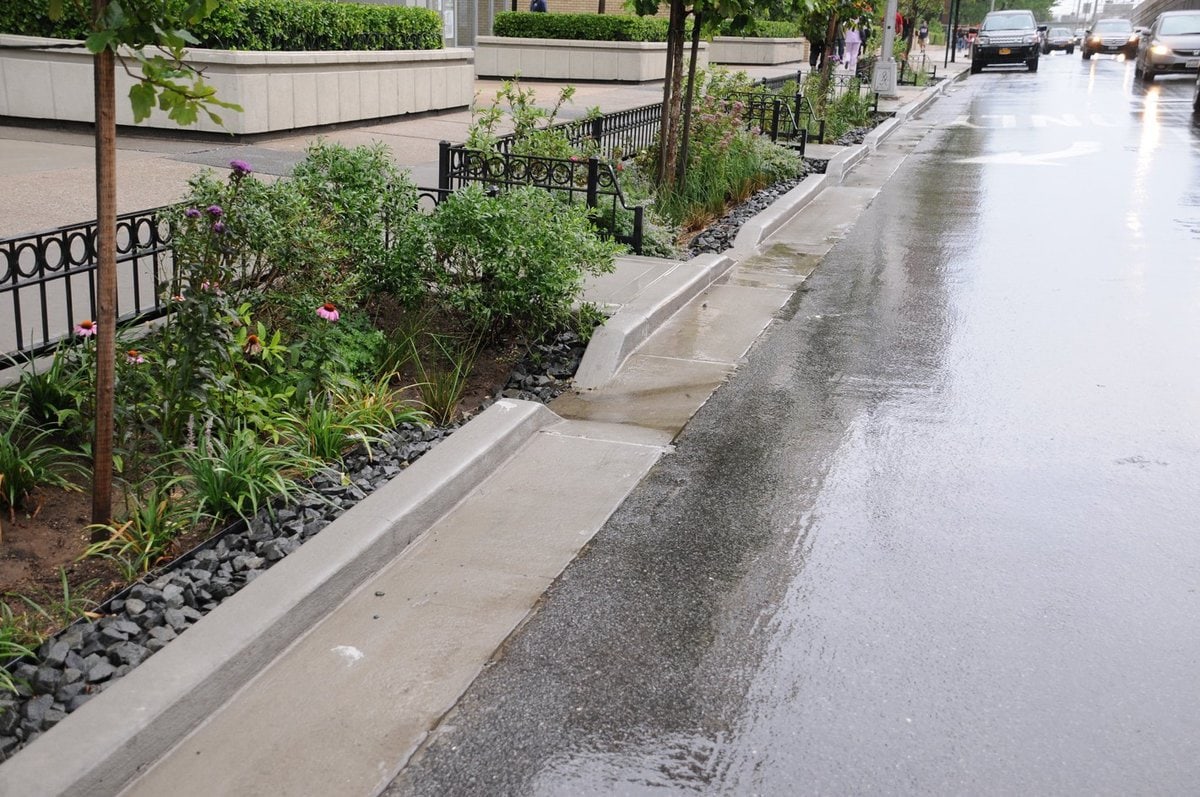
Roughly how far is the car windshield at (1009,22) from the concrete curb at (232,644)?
153 ft

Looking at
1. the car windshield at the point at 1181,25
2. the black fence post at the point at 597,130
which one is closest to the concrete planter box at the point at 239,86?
the black fence post at the point at 597,130

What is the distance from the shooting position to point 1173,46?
122 feet

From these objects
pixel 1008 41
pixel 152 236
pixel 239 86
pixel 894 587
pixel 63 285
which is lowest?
pixel 894 587

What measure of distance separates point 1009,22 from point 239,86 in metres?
39.7

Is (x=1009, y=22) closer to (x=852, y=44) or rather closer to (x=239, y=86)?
(x=852, y=44)

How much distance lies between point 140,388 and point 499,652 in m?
2.11

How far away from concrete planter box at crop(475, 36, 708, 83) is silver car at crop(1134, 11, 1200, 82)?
18227mm

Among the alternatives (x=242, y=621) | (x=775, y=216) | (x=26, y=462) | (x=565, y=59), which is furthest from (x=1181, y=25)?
(x=242, y=621)

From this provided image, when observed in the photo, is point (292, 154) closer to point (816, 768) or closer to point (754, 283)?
point (754, 283)

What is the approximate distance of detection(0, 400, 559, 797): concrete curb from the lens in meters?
3.22

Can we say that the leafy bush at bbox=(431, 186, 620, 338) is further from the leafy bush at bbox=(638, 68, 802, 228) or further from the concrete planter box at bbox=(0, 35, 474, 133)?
the concrete planter box at bbox=(0, 35, 474, 133)

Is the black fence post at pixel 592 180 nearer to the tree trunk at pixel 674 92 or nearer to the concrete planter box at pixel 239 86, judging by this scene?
the tree trunk at pixel 674 92

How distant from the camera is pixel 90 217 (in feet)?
32.0

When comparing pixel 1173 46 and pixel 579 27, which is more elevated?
pixel 1173 46
